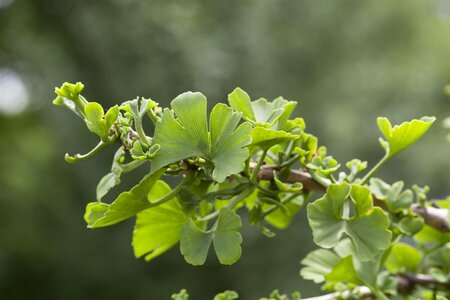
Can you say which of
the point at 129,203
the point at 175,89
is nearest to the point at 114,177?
the point at 129,203

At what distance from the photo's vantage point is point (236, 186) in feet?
0.94

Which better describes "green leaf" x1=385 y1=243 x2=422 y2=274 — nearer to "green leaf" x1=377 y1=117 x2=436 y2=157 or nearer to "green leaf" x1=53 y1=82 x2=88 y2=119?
"green leaf" x1=377 y1=117 x2=436 y2=157

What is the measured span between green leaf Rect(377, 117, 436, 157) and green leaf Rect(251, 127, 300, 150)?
0.22 feet

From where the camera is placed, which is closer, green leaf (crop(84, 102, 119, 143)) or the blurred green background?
green leaf (crop(84, 102, 119, 143))

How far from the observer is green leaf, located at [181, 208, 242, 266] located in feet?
0.86

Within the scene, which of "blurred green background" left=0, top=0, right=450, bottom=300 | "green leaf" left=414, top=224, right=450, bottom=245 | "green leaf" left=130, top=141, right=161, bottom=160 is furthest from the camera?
"blurred green background" left=0, top=0, right=450, bottom=300

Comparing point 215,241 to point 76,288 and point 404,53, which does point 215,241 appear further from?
point 404,53

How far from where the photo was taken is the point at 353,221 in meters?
0.27

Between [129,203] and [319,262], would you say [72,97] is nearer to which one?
[129,203]

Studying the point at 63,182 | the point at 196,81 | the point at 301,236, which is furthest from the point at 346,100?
the point at 63,182

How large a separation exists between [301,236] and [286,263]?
0.15 m

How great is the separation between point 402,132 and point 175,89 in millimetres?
2370

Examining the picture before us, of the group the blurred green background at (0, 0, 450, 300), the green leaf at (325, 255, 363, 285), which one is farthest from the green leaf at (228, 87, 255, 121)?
the blurred green background at (0, 0, 450, 300)

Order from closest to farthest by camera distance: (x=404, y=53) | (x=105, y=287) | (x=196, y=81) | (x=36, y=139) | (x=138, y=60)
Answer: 1. (x=196, y=81)
2. (x=138, y=60)
3. (x=105, y=287)
4. (x=36, y=139)
5. (x=404, y=53)
